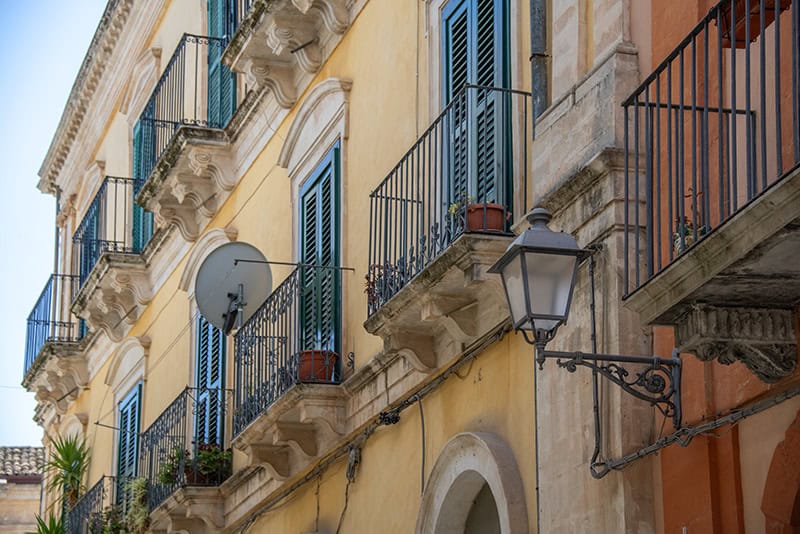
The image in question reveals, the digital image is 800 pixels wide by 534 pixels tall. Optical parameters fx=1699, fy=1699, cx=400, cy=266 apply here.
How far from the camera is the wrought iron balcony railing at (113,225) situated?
20.4m

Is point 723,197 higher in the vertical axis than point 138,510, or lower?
lower

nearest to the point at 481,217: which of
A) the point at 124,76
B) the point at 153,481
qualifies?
the point at 153,481

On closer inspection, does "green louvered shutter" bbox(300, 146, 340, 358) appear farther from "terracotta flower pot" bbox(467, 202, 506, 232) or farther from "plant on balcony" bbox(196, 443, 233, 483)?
"terracotta flower pot" bbox(467, 202, 506, 232)

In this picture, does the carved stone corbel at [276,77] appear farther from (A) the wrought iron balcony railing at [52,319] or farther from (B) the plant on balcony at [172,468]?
(A) the wrought iron balcony railing at [52,319]

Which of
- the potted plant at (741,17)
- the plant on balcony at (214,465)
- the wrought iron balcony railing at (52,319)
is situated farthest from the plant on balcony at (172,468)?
the potted plant at (741,17)

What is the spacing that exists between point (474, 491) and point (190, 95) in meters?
9.21

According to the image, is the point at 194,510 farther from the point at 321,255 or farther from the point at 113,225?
the point at 113,225

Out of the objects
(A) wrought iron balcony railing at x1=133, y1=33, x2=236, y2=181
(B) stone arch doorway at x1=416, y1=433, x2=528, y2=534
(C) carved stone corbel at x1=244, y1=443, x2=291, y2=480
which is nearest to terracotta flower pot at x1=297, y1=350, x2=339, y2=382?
(C) carved stone corbel at x1=244, y1=443, x2=291, y2=480

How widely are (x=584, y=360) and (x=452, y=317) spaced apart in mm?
2307

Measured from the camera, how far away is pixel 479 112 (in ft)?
32.6

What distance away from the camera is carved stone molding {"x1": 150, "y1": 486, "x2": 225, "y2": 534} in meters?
15.1

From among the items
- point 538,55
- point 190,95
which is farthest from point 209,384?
point 538,55

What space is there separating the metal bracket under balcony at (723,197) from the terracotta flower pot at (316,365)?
15.1 ft

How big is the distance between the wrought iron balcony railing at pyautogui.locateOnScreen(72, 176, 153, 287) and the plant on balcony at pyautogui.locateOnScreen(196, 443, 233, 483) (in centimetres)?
489
